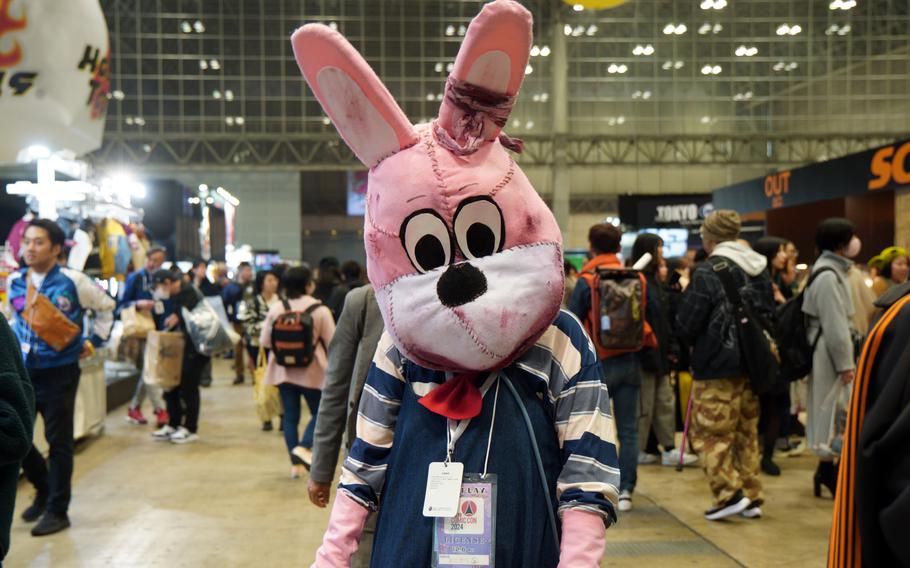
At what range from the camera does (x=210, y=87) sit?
2834 cm

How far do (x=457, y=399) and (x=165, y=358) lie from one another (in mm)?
7140

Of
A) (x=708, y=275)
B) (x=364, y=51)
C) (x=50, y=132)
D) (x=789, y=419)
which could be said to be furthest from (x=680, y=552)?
(x=364, y=51)

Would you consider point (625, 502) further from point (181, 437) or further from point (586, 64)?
point (586, 64)

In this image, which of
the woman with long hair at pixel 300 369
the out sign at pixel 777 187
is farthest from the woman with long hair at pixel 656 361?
the out sign at pixel 777 187

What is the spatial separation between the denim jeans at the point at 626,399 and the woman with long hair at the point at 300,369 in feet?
7.19

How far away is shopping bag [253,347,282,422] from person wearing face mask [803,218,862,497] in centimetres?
491

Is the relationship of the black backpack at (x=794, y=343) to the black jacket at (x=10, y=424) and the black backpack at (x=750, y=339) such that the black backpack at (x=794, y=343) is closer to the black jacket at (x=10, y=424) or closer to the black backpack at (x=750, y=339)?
the black backpack at (x=750, y=339)

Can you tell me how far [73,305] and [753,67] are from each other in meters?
26.8

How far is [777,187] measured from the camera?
16.3m

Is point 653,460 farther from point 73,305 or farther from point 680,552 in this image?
point 73,305

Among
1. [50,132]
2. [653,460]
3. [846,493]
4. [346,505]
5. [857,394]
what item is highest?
[50,132]

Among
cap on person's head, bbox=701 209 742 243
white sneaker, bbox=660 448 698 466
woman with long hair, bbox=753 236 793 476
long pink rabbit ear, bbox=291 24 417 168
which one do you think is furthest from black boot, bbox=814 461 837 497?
long pink rabbit ear, bbox=291 24 417 168

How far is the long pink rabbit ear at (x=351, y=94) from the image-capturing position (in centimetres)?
205

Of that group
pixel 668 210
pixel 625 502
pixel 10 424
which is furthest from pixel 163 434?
pixel 668 210
